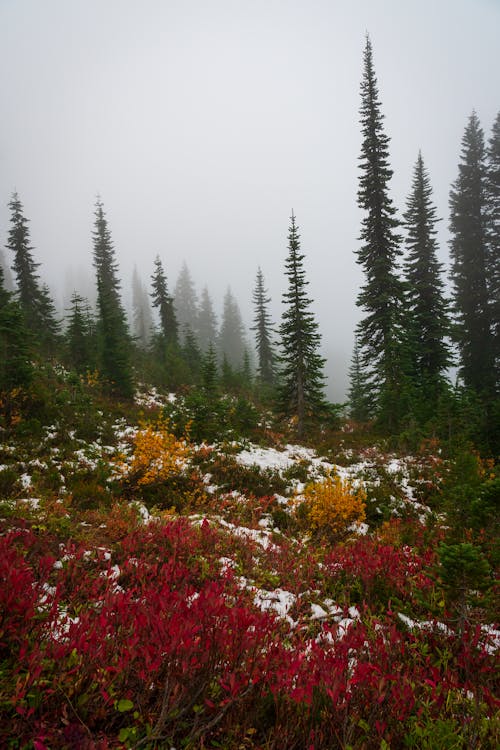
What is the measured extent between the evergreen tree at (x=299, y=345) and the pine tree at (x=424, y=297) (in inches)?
248

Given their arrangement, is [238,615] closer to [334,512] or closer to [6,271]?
[334,512]

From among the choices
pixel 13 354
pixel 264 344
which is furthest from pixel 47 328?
pixel 264 344

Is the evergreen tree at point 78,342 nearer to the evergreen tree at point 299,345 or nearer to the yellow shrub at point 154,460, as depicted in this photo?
the evergreen tree at point 299,345

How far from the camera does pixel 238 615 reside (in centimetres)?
320

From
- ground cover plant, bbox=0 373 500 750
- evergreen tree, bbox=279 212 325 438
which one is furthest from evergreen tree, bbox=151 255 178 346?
ground cover plant, bbox=0 373 500 750

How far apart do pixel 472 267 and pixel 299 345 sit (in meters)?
15.7

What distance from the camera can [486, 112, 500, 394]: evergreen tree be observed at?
21953 millimetres

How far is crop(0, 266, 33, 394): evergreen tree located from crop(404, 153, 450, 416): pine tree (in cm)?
1861

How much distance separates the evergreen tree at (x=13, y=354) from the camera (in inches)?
456

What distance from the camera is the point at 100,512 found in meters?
6.77

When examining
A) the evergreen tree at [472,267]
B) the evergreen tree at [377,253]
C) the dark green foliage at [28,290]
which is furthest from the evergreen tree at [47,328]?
the evergreen tree at [472,267]

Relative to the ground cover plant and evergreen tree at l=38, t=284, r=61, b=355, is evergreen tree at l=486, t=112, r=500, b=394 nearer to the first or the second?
the ground cover plant

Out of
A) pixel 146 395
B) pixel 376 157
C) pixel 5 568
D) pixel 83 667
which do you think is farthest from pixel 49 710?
pixel 376 157

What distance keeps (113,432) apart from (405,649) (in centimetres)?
1169
